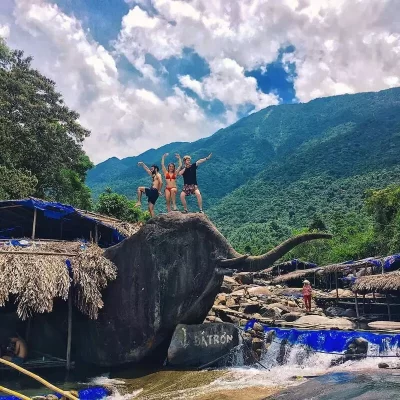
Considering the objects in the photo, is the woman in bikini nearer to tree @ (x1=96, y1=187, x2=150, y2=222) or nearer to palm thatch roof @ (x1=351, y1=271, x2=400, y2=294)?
palm thatch roof @ (x1=351, y1=271, x2=400, y2=294)

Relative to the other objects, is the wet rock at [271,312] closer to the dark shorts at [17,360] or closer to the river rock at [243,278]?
the dark shorts at [17,360]

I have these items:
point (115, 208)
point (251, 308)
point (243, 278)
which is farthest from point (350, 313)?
point (115, 208)

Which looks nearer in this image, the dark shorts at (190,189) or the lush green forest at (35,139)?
the dark shorts at (190,189)

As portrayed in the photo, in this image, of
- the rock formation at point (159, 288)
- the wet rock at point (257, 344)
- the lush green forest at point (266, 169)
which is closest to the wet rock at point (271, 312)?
the wet rock at point (257, 344)

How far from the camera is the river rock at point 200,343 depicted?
12156 millimetres

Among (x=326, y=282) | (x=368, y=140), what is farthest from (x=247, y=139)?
(x=326, y=282)

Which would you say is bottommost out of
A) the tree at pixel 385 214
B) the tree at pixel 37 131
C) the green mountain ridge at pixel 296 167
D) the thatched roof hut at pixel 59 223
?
the thatched roof hut at pixel 59 223

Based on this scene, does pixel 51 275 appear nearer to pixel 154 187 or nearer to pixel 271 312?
pixel 154 187

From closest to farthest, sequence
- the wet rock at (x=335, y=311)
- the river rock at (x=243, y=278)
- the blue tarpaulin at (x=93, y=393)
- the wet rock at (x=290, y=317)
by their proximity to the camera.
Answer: the blue tarpaulin at (x=93, y=393) → the wet rock at (x=290, y=317) → the wet rock at (x=335, y=311) → the river rock at (x=243, y=278)

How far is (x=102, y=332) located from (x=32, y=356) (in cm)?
229

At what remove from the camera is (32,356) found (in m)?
13.3

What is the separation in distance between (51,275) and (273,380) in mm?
6322

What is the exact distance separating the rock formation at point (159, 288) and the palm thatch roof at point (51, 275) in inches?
28.0

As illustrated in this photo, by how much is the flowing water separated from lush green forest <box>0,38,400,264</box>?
42.6ft
